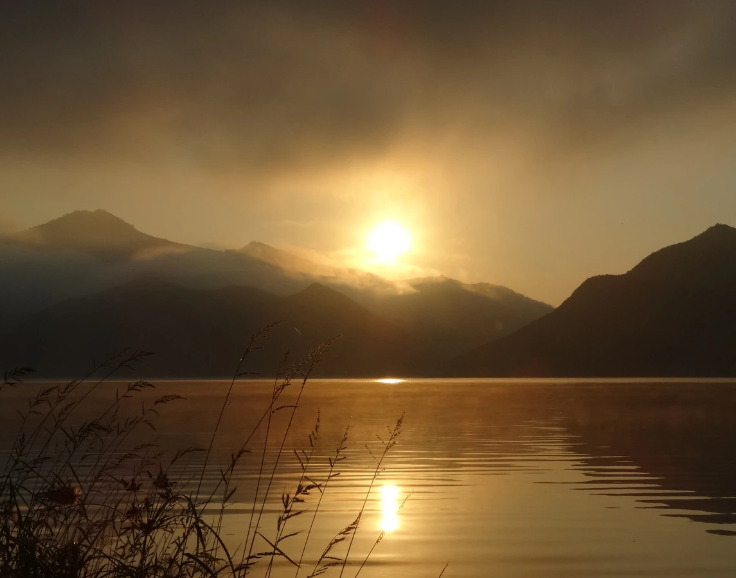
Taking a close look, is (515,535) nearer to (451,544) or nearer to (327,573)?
(451,544)

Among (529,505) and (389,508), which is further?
(529,505)

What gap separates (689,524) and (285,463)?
11695mm

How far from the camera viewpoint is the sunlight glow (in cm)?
1261

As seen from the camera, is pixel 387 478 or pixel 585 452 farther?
pixel 585 452

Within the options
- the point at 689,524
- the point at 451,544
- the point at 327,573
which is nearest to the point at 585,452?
the point at 689,524

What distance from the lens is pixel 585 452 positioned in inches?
973

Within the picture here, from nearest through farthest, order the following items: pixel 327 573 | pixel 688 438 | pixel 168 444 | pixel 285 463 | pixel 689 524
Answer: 1. pixel 327 573
2. pixel 689 524
3. pixel 285 463
4. pixel 168 444
5. pixel 688 438

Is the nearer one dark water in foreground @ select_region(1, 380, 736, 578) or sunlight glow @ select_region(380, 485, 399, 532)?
dark water in foreground @ select_region(1, 380, 736, 578)

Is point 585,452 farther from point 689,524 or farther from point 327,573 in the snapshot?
point 327,573

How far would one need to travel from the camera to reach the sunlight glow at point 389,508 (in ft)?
41.4

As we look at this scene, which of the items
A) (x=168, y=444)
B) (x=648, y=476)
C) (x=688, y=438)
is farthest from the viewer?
(x=688, y=438)

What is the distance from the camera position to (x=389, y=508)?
1415cm

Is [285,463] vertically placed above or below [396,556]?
above

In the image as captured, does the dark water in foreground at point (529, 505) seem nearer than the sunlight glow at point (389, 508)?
Yes
